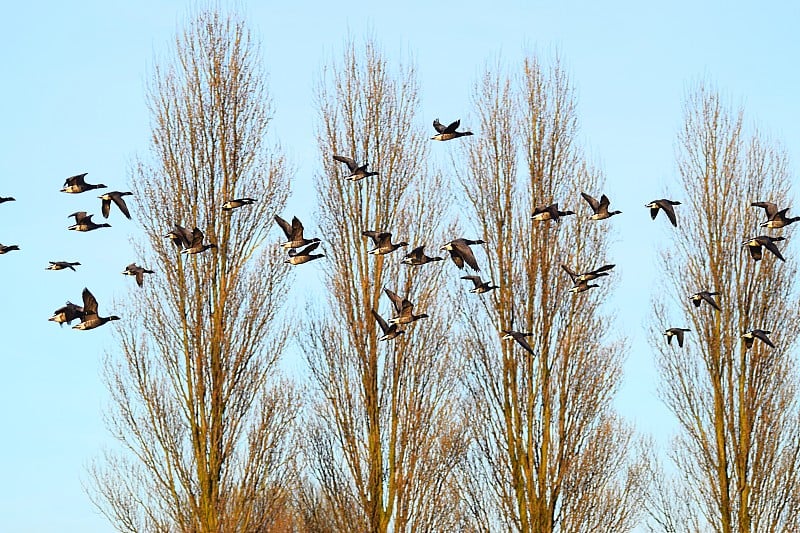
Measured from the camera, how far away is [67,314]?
50.6 feet

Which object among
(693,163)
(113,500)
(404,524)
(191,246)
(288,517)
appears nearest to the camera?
(191,246)

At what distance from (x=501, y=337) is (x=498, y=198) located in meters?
2.51

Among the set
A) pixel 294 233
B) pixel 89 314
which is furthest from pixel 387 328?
pixel 89 314

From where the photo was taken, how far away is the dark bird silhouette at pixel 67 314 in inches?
603

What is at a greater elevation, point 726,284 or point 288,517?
point 726,284

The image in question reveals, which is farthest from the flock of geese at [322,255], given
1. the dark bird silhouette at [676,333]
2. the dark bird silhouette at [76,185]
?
the dark bird silhouette at [676,333]

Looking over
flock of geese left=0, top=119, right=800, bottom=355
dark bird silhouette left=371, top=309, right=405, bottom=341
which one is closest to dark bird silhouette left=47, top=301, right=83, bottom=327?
flock of geese left=0, top=119, right=800, bottom=355

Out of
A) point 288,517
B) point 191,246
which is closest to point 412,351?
point 191,246

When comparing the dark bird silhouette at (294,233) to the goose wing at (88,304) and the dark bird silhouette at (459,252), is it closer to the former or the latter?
the dark bird silhouette at (459,252)

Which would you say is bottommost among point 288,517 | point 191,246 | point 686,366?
point 288,517

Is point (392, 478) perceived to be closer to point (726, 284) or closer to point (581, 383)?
point (581, 383)

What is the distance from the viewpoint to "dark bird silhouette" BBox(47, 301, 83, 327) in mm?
15328

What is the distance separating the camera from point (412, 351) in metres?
20.0

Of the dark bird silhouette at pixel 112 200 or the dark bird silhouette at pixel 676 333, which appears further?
the dark bird silhouette at pixel 676 333
